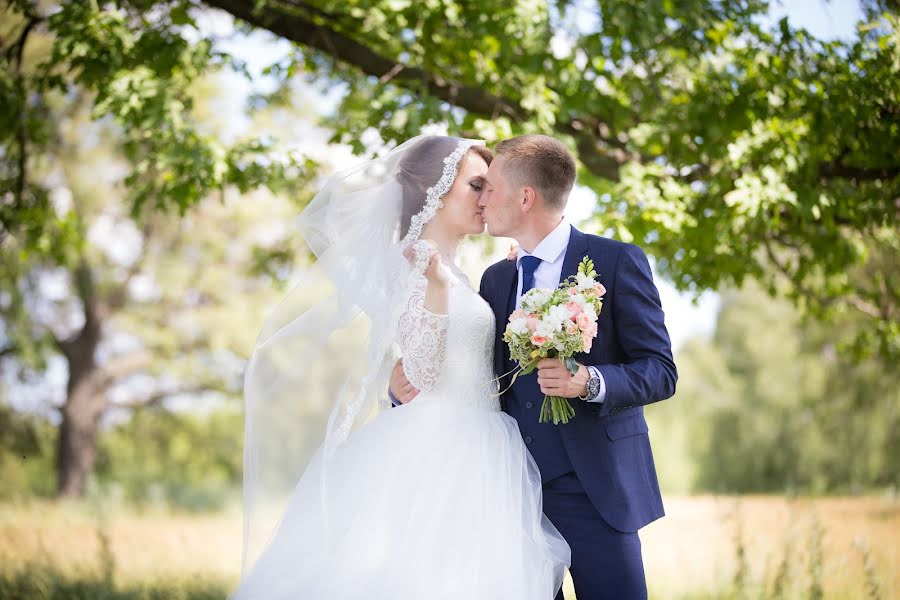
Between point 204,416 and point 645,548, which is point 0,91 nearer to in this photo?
point 645,548

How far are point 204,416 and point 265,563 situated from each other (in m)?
17.4

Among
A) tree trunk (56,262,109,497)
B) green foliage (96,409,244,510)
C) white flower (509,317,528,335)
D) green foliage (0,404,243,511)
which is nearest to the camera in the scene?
white flower (509,317,528,335)

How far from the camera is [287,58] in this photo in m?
6.34

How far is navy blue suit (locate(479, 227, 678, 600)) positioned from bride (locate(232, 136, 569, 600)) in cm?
10

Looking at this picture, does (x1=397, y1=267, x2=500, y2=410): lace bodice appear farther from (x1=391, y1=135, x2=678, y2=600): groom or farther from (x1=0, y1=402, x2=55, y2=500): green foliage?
(x1=0, y1=402, x2=55, y2=500): green foliage

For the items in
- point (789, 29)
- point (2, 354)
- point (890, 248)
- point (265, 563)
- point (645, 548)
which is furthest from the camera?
point (2, 354)

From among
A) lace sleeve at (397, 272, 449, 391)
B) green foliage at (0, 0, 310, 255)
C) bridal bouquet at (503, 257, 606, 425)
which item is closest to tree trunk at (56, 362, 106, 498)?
green foliage at (0, 0, 310, 255)

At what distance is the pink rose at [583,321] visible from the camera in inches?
108

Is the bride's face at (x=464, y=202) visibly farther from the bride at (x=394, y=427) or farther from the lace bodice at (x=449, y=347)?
the lace bodice at (x=449, y=347)

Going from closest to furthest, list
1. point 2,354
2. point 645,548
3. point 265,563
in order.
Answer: point 265,563
point 645,548
point 2,354

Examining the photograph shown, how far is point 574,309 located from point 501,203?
0.77 m

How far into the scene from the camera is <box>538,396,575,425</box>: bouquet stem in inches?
115

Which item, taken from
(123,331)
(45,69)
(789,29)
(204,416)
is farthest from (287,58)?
(204,416)

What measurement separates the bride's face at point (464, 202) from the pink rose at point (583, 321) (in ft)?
3.37
